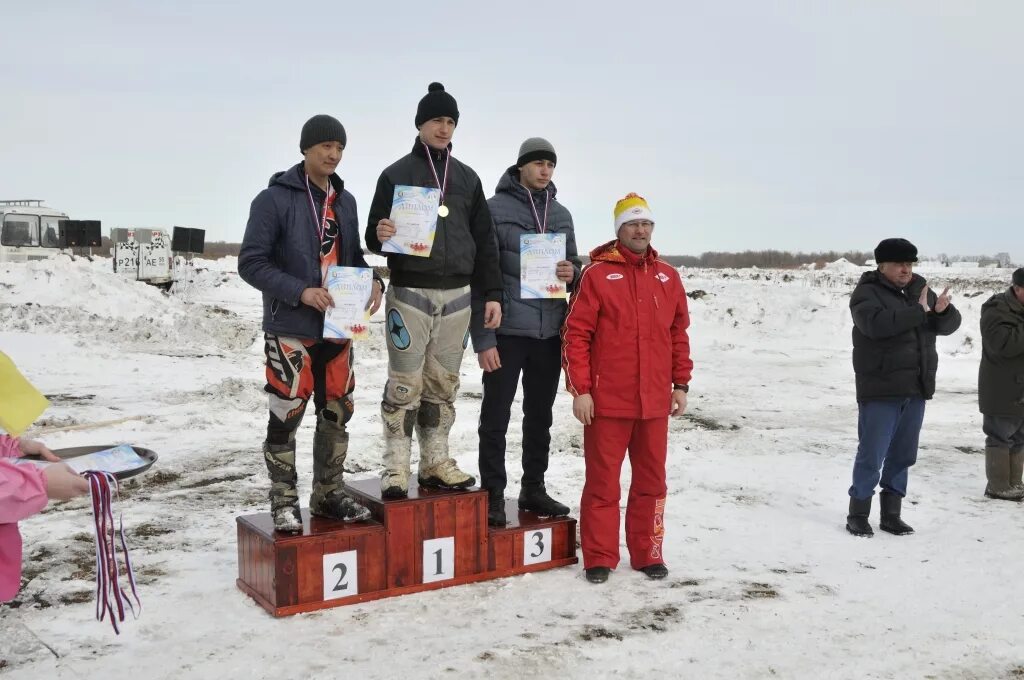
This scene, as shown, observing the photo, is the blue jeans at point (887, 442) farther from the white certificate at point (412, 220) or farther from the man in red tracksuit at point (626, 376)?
the white certificate at point (412, 220)

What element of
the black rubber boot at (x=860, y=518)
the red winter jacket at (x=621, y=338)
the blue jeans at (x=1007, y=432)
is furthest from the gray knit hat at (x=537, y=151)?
the blue jeans at (x=1007, y=432)

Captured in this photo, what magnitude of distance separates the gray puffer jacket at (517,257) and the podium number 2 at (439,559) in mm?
1017

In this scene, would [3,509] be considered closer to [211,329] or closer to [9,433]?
[9,433]

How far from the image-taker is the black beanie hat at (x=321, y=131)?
12.9 feet

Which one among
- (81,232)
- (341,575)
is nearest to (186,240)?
(81,232)

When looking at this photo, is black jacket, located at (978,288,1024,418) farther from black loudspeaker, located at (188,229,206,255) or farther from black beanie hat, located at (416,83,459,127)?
black loudspeaker, located at (188,229,206,255)

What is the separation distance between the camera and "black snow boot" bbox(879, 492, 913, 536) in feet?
17.5

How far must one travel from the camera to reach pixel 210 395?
9.61m

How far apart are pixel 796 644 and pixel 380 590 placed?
1920mm

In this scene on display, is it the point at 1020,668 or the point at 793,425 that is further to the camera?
the point at 793,425

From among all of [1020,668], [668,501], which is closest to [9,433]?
[1020,668]

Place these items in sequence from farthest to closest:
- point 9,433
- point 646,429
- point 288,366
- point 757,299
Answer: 1. point 757,299
2. point 646,429
3. point 288,366
4. point 9,433

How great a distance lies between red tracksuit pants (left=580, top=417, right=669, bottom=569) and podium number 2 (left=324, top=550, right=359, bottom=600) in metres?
1.24

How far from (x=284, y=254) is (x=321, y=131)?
597mm
